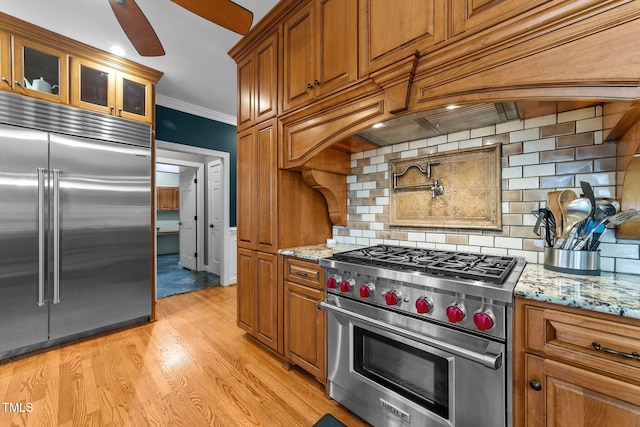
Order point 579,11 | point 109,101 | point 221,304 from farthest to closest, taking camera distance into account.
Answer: point 221,304
point 109,101
point 579,11

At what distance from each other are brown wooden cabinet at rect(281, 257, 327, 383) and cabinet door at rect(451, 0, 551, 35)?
148 centimetres

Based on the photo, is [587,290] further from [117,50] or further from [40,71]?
[40,71]

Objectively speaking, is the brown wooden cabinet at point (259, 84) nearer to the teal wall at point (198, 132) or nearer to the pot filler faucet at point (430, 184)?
the pot filler faucet at point (430, 184)

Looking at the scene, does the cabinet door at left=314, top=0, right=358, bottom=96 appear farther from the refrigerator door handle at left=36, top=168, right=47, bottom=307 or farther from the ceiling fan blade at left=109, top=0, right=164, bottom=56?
the refrigerator door handle at left=36, top=168, right=47, bottom=307

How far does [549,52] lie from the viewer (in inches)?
38.9

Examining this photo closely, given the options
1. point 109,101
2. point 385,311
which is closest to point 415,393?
point 385,311

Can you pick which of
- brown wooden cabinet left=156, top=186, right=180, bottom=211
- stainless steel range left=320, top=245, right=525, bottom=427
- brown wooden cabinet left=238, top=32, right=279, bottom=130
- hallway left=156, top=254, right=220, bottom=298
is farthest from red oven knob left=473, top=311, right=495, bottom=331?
brown wooden cabinet left=156, top=186, right=180, bottom=211

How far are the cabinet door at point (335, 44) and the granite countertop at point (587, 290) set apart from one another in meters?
1.39

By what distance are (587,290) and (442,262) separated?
0.53 metres

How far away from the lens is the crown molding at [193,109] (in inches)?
145

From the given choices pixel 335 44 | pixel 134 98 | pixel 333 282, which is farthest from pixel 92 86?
pixel 333 282

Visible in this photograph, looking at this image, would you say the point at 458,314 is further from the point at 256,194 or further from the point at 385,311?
the point at 256,194

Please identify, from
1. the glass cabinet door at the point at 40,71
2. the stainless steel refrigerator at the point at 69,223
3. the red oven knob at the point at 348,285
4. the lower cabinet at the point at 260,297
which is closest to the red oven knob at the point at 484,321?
the red oven knob at the point at 348,285

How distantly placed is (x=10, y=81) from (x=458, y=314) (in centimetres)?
367
